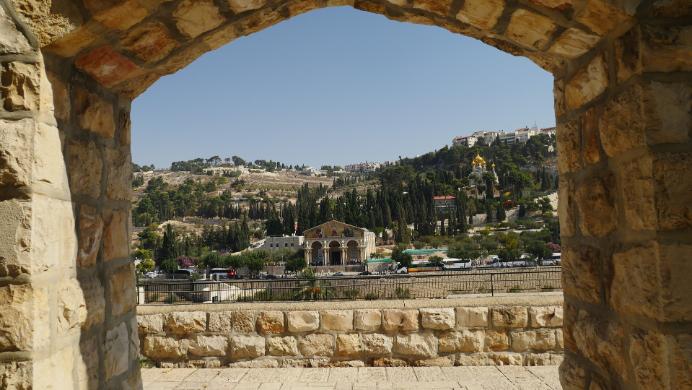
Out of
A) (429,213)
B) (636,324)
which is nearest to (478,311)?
(636,324)

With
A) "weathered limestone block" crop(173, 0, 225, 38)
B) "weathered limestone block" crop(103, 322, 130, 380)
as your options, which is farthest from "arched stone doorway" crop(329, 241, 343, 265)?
"weathered limestone block" crop(173, 0, 225, 38)

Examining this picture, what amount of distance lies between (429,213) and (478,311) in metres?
62.9

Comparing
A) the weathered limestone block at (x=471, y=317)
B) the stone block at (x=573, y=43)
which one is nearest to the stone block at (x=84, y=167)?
the stone block at (x=573, y=43)

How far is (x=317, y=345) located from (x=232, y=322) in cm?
83

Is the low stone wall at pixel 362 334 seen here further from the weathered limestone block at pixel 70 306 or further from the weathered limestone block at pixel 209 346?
the weathered limestone block at pixel 70 306

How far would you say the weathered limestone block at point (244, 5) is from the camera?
1897 mm

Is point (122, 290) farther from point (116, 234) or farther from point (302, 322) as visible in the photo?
point (302, 322)

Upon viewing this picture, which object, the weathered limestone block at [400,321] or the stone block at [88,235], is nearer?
the stone block at [88,235]

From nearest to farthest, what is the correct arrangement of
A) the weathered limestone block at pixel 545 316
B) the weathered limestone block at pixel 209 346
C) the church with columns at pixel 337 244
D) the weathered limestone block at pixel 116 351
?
1. the weathered limestone block at pixel 116 351
2. the weathered limestone block at pixel 545 316
3. the weathered limestone block at pixel 209 346
4. the church with columns at pixel 337 244

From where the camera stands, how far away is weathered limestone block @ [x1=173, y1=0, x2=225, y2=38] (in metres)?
1.84

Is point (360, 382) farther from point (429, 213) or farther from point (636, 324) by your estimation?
point (429, 213)

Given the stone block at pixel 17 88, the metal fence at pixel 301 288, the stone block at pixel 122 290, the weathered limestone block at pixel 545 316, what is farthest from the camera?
the metal fence at pixel 301 288

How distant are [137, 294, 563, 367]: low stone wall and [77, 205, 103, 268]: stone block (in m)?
2.63

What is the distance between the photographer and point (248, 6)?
1958mm
